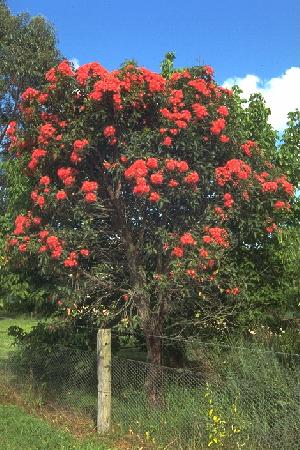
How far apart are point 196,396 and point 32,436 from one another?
1948 millimetres

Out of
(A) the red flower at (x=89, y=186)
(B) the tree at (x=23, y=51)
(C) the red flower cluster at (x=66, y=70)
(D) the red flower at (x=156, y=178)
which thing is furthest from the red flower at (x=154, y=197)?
(B) the tree at (x=23, y=51)

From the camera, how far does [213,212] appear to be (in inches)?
256

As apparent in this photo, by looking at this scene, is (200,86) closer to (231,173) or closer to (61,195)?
(231,173)

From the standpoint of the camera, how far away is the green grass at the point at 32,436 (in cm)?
609

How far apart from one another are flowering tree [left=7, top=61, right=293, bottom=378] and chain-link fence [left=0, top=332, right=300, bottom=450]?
66cm

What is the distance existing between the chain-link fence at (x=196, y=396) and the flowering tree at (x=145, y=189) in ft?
2.18

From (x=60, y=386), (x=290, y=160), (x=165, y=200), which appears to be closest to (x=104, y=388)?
(x=60, y=386)

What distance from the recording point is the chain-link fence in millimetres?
5148

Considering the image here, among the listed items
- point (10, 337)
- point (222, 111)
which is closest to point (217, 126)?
point (222, 111)

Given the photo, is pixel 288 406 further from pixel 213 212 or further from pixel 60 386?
pixel 60 386

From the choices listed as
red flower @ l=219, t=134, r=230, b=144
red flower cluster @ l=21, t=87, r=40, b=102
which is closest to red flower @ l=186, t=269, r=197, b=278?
red flower @ l=219, t=134, r=230, b=144

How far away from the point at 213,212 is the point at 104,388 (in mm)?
2299

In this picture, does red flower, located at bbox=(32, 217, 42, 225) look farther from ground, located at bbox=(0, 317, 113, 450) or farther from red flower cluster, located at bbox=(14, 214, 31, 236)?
ground, located at bbox=(0, 317, 113, 450)

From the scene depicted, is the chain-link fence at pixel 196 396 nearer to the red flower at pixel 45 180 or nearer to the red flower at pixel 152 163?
the red flower at pixel 152 163
